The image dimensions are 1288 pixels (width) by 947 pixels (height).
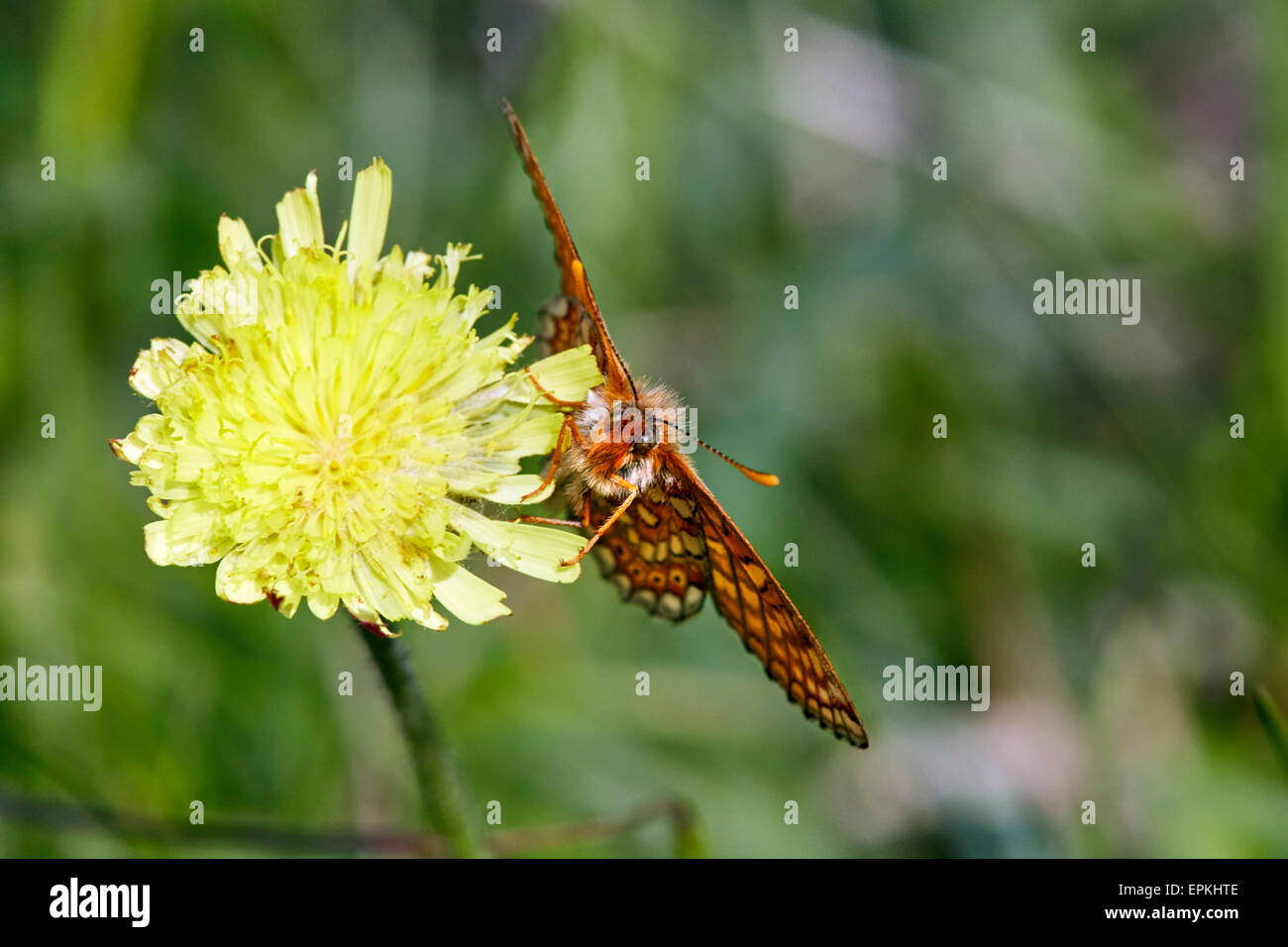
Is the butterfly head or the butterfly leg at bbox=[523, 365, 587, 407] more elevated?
the butterfly leg at bbox=[523, 365, 587, 407]

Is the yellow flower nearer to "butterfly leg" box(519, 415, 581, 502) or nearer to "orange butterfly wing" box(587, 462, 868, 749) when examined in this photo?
"butterfly leg" box(519, 415, 581, 502)

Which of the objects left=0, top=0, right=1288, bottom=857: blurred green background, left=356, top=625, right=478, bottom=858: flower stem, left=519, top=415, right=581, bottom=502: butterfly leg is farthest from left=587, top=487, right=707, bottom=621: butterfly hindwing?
left=0, top=0, right=1288, bottom=857: blurred green background

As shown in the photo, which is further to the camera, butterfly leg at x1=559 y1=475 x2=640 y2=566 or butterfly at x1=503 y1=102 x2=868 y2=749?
butterfly leg at x1=559 y1=475 x2=640 y2=566

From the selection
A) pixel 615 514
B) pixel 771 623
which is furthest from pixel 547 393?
pixel 771 623

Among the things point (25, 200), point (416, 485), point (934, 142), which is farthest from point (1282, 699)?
point (25, 200)

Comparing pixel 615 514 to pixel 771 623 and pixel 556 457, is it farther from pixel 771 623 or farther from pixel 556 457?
pixel 771 623

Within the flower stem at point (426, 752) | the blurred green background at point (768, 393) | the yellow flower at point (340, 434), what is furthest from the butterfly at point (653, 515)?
the blurred green background at point (768, 393)
